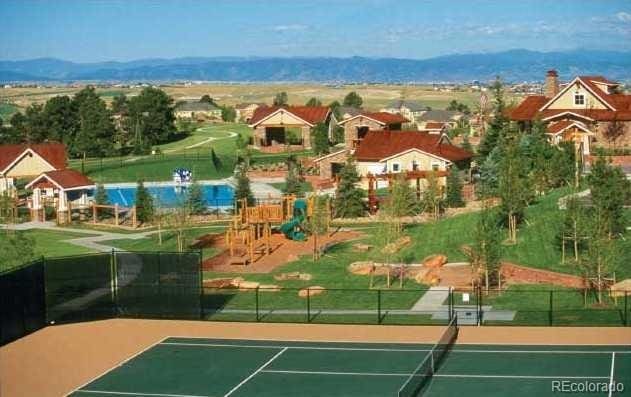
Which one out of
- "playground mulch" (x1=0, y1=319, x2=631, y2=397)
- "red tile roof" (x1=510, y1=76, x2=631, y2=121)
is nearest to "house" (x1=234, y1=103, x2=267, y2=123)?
"red tile roof" (x1=510, y1=76, x2=631, y2=121)

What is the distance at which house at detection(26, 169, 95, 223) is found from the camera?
5081cm

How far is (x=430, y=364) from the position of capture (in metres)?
22.0

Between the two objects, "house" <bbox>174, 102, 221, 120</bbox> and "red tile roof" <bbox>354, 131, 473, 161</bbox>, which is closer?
"red tile roof" <bbox>354, 131, 473, 161</bbox>

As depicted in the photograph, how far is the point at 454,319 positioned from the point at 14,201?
30.0 meters

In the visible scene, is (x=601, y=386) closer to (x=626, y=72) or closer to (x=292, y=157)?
(x=292, y=157)

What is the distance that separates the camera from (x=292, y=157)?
71.2m

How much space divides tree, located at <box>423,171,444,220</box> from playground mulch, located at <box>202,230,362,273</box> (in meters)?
4.65

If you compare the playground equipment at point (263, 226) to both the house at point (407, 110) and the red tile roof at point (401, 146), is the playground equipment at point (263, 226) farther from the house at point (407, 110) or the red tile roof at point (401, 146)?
the house at point (407, 110)

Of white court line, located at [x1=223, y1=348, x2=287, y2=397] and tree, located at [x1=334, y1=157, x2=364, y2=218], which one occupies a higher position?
tree, located at [x1=334, y1=157, x2=364, y2=218]

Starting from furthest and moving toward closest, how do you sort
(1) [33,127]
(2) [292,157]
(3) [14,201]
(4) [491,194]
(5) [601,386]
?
1. (1) [33,127]
2. (2) [292,157]
3. (3) [14,201]
4. (4) [491,194]
5. (5) [601,386]

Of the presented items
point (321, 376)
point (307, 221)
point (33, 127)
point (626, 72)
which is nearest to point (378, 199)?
point (307, 221)

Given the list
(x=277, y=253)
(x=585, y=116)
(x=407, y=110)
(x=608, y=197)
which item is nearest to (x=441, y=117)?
(x=407, y=110)

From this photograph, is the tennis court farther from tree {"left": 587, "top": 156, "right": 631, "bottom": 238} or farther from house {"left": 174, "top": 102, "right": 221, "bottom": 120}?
house {"left": 174, "top": 102, "right": 221, "bottom": 120}

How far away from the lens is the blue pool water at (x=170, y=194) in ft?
182
